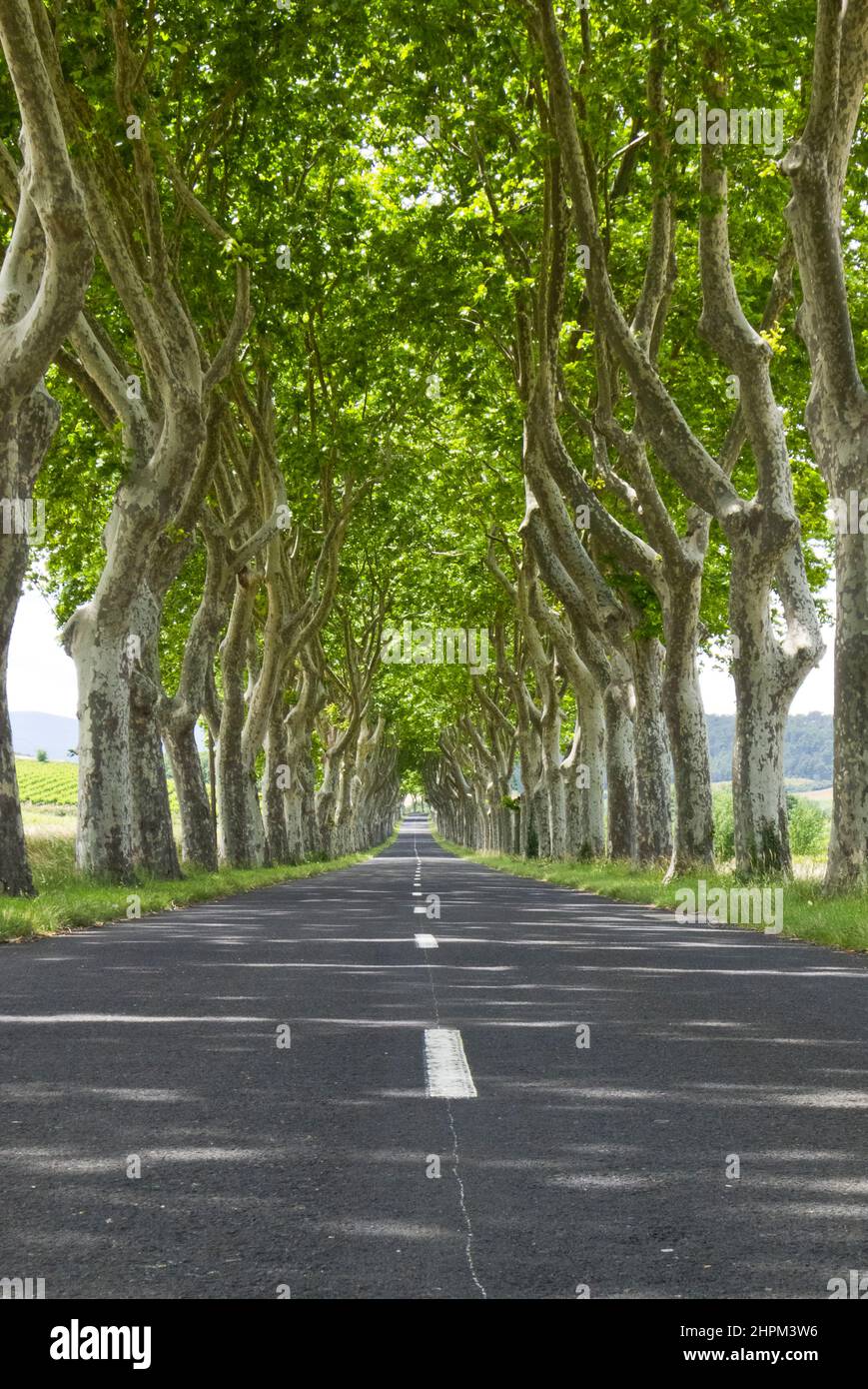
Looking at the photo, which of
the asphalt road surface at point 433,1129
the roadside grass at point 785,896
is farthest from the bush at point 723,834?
the asphalt road surface at point 433,1129

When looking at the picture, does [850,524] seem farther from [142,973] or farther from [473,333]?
[473,333]

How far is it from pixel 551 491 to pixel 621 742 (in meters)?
6.39

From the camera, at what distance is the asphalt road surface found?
11.6 feet

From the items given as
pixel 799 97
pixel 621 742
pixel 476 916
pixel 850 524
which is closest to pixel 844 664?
pixel 850 524

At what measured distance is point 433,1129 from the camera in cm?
501

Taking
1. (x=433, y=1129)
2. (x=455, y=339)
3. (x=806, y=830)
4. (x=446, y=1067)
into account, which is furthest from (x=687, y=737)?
(x=806, y=830)

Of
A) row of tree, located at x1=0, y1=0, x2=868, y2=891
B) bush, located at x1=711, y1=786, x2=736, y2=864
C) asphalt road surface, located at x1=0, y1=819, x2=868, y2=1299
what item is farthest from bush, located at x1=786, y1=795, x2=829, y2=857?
asphalt road surface, located at x1=0, y1=819, x2=868, y2=1299

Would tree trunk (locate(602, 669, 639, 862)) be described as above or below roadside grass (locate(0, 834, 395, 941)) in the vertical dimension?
above

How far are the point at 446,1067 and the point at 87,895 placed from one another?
10.1m

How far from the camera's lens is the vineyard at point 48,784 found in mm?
120375

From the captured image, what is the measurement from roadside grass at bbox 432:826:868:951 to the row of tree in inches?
21.2

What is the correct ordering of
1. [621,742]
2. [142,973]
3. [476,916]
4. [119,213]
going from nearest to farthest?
[142,973] → [476,916] → [119,213] → [621,742]

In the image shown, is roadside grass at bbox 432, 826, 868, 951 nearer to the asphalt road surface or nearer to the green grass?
the asphalt road surface
